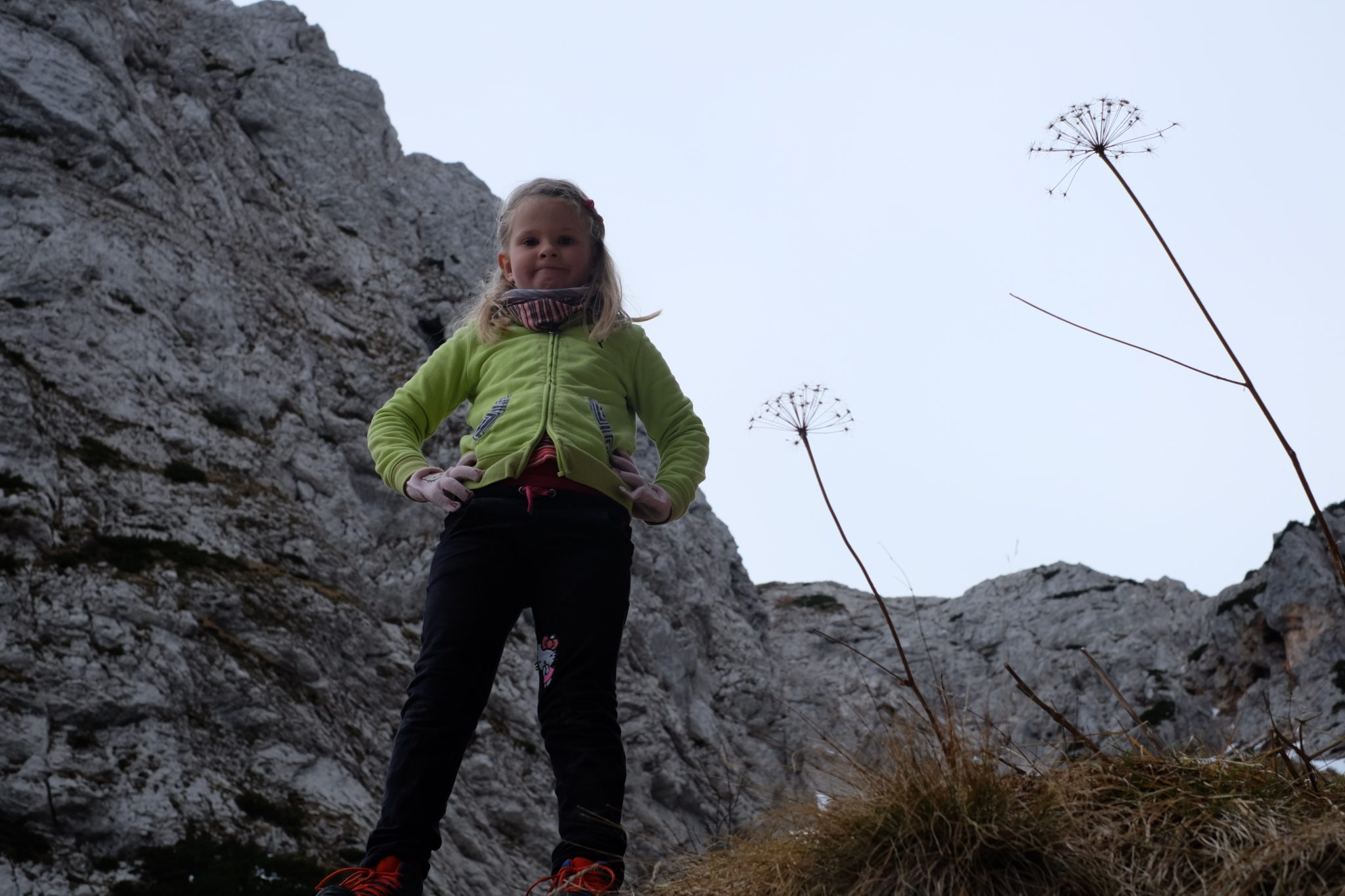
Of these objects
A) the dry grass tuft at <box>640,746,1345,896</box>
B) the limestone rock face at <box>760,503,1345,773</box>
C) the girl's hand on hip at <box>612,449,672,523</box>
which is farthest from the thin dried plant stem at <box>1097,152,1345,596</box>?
the limestone rock face at <box>760,503,1345,773</box>

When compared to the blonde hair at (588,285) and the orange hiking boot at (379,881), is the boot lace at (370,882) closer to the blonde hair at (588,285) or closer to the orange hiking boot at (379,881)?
the orange hiking boot at (379,881)

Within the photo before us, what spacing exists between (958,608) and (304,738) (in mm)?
21072

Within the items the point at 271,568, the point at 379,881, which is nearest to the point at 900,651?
the point at 379,881

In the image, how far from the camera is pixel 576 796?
128 inches

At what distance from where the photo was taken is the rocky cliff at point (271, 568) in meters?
6.75

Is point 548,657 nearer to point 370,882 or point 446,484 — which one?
point 446,484

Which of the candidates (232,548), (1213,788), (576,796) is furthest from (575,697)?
(232,548)

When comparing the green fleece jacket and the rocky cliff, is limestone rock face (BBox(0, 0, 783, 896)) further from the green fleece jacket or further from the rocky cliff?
the green fleece jacket

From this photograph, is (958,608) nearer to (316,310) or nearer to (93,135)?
(316,310)

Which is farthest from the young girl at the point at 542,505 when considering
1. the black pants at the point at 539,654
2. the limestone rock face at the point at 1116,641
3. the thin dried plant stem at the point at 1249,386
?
the limestone rock face at the point at 1116,641

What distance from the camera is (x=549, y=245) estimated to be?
432cm

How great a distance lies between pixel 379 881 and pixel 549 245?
2.54m

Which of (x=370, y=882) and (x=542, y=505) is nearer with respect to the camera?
(x=370, y=882)

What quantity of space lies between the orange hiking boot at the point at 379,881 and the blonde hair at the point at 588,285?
2.12 m
